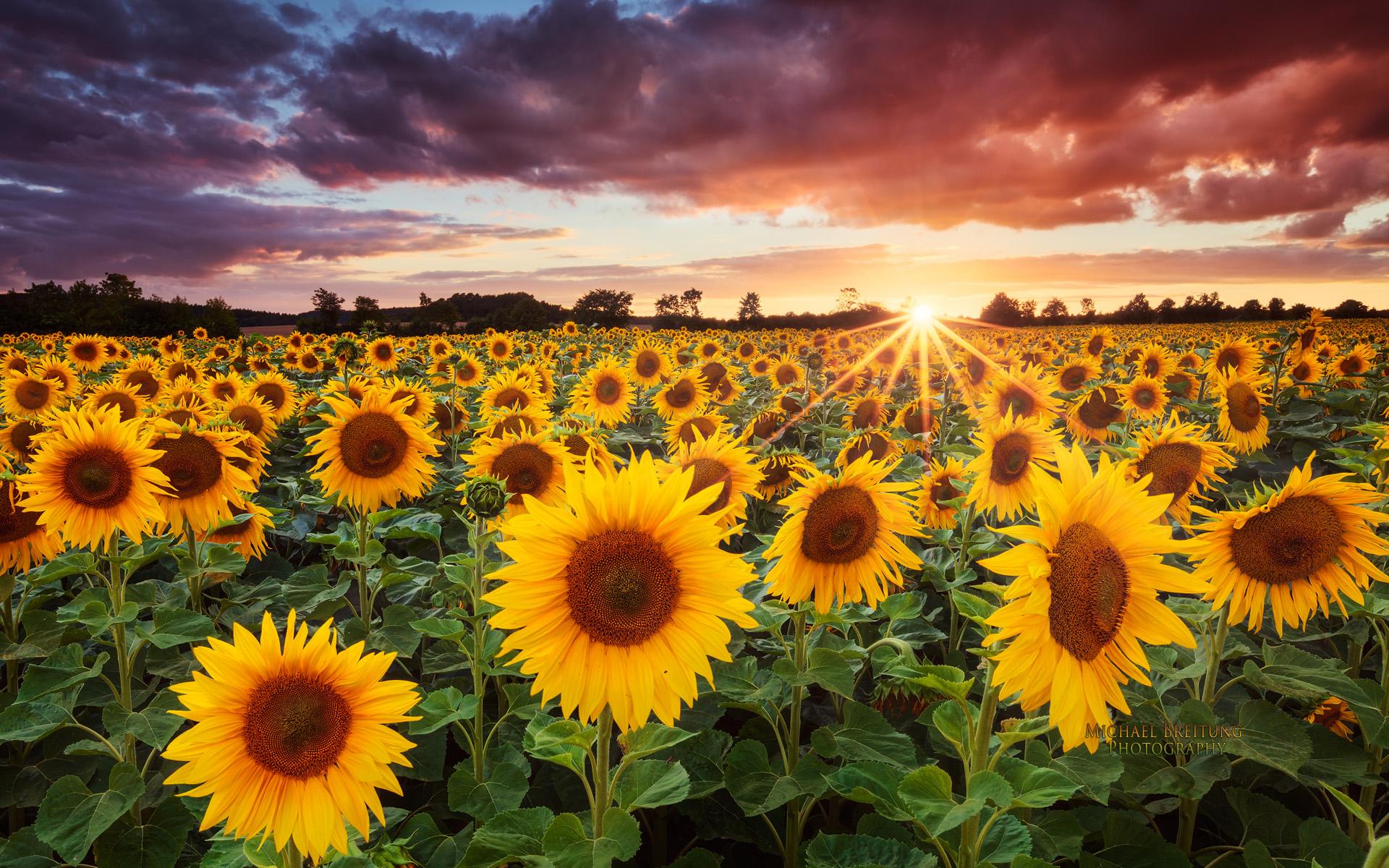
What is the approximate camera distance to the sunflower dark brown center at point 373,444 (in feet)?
14.0

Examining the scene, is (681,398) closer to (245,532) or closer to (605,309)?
(245,532)

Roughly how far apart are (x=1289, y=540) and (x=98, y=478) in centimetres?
561

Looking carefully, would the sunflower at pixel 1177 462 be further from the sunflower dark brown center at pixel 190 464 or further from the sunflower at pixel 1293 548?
the sunflower dark brown center at pixel 190 464

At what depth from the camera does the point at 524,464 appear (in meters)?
4.17

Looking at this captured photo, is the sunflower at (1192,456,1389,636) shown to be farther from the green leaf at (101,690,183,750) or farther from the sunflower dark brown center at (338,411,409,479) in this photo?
the green leaf at (101,690,183,750)

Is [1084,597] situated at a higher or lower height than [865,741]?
higher

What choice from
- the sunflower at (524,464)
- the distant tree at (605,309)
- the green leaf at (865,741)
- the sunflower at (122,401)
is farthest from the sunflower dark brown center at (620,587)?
the distant tree at (605,309)

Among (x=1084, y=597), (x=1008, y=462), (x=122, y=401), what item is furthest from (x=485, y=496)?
(x=122, y=401)

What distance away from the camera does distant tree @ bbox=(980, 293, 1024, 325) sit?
6178 cm

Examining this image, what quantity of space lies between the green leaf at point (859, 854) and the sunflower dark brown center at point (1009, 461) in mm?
2347

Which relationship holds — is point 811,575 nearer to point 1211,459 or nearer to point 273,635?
point 273,635

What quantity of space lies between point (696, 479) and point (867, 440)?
282cm

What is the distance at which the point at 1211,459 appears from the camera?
416 centimetres

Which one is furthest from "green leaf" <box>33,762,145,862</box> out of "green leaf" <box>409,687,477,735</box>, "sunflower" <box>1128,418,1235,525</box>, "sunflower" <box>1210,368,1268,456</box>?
"sunflower" <box>1210,368,1268,456</box>
